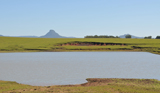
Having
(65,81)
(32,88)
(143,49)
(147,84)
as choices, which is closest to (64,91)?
(32,88)

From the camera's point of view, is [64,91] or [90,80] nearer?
[64,91]

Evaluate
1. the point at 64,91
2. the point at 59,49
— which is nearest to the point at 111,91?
the point at 64,91

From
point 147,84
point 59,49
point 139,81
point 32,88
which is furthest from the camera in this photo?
point 59,49

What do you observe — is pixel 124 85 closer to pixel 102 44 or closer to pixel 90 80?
pixel 90 80

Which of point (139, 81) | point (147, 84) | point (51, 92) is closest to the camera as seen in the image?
point (51, 92)

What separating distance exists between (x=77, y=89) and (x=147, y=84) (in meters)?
7.67

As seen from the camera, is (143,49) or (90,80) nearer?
(90,80)

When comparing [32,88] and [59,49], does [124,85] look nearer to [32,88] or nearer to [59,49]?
[32,88]

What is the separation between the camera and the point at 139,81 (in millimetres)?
21422

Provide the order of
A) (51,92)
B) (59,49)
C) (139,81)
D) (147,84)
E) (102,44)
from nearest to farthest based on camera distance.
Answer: (51,92)
(147,84)
(139,81)
(59,49)
(102,44)

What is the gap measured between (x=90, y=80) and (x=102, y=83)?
200 cm

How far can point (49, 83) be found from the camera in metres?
20.9

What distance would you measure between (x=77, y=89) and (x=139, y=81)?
777 cm

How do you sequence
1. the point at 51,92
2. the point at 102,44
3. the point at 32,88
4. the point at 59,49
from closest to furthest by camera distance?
the point at 51,92, the point at 32,88, the point at 59,49, the point at 102,44
